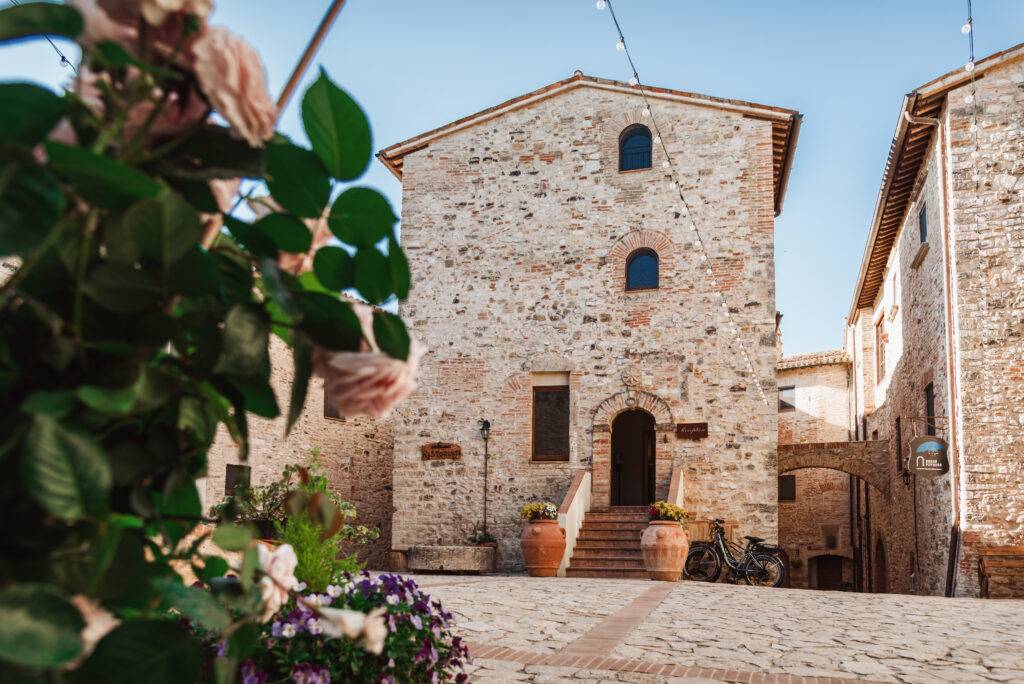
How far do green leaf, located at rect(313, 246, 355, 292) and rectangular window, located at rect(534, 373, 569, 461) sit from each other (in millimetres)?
13444

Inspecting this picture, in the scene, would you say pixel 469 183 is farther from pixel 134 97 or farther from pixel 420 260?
pixel 134 97

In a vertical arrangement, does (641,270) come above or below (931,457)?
above

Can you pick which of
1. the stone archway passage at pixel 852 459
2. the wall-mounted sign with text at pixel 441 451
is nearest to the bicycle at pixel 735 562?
the wall-mounted sign with text at pixel 441 451

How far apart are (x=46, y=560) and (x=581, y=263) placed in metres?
14.2

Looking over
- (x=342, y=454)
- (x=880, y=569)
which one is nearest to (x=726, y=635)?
(x=342, y=454)

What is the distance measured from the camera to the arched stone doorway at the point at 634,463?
60.4 ft

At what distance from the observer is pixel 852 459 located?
57.1ft

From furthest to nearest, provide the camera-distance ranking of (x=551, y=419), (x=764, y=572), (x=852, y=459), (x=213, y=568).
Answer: (x=852, y=459) → (x=551, y=419) → (x=764, y=572) → (x=213, y=568)

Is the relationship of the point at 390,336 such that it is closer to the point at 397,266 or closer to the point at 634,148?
the point at 397,266

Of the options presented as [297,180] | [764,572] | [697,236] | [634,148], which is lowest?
[764,572]

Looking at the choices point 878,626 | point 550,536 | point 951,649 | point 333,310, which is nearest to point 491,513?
point 550,536

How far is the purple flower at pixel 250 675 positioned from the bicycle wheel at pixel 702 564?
10035 mm

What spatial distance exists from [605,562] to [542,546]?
110cm

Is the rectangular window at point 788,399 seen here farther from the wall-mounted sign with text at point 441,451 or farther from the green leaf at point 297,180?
the green leaf at point 297,180
